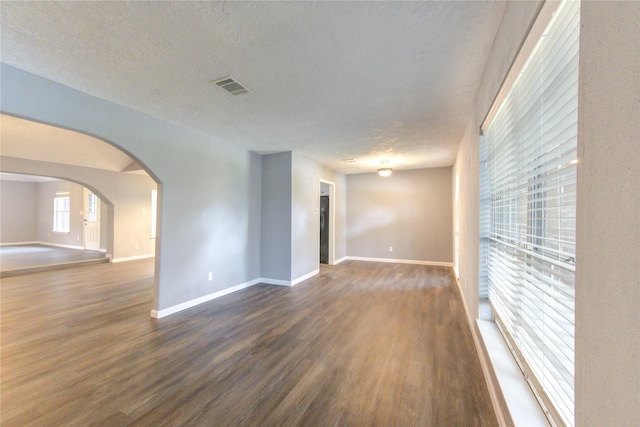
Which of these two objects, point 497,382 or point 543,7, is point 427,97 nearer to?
point 543,7

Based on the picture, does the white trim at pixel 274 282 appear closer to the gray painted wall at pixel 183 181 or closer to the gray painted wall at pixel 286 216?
the gray painted wall at pixel 286 216

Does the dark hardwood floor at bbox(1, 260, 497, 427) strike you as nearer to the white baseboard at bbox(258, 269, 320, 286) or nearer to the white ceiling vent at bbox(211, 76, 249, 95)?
the white baseboard at bbox(258, 269, 320, 286)

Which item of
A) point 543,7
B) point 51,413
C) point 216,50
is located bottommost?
point 51,413

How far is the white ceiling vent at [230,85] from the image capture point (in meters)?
2.24

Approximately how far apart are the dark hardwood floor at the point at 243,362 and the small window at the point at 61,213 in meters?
6.87

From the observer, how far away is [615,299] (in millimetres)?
562

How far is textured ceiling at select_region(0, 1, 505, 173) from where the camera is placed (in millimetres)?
1501

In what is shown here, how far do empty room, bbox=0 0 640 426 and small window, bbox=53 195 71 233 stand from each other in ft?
19.1

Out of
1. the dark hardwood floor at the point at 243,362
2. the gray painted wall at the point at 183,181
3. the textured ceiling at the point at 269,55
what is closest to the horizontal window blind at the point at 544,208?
the textured ceiling at the point at 269,55

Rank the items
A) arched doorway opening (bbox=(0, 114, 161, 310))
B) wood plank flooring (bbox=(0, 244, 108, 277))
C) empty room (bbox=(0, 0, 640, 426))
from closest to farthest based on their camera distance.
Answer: empty room (bbox=(0, 0, 640, 426)) < arched doorway opening (bbox=(0, 114, 161, 310)) < wood plank flooring (bbox=(0, 244, 108, 277))

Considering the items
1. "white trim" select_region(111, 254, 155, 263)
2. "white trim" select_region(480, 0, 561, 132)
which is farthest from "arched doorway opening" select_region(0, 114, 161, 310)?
"white trim" select_region(480, 0, 561, 132)

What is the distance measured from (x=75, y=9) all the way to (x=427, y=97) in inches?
110

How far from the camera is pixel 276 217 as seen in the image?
4.85 m

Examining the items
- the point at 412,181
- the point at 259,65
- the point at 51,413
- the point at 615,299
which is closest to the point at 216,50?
the point at 259,65
